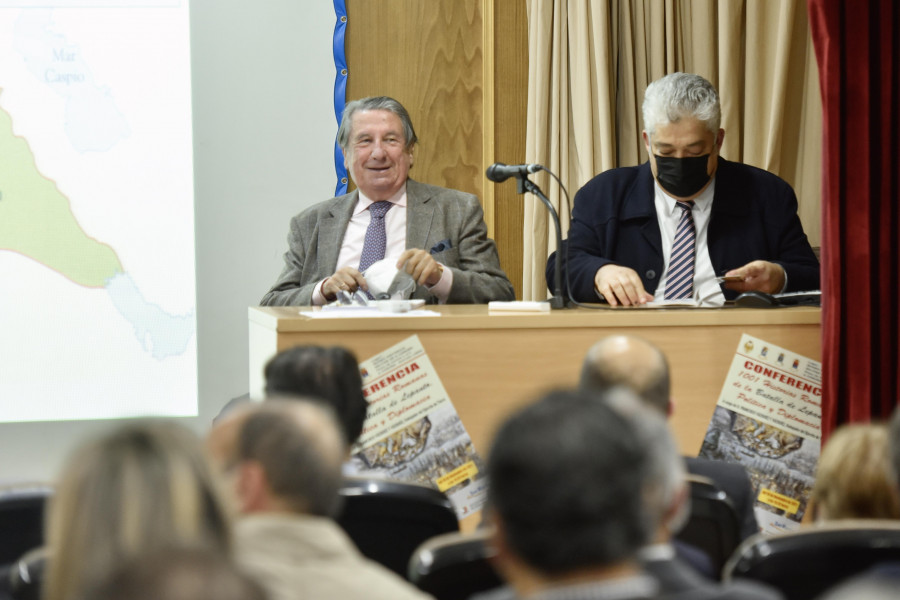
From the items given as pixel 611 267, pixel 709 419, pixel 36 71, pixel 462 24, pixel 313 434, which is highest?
pixel 462 24

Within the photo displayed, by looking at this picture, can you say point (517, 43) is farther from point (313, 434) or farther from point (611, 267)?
point (313, 434)

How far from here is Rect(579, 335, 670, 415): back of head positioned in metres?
1.87

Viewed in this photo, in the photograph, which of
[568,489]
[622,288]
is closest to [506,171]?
[622,288]

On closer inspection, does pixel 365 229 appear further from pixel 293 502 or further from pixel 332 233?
pixel 293 502

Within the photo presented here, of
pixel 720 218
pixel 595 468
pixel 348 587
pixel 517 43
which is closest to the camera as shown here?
pixel 595 468

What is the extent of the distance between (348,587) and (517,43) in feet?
12.4

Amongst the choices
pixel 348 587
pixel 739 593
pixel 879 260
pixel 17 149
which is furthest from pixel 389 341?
pixel 17 149

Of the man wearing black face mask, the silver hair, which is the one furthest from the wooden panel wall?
the silver hair

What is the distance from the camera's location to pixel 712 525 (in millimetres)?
1731

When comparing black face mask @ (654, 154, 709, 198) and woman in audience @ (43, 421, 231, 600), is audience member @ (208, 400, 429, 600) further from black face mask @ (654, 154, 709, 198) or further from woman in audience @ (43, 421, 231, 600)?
black face mask @ (654, 154, 709, 198)

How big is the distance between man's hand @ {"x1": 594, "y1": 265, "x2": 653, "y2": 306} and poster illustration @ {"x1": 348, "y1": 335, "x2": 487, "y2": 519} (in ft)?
2.10

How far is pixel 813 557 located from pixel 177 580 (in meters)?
0.93

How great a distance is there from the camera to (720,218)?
11.3 ft

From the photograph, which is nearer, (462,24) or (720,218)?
(720,218)
